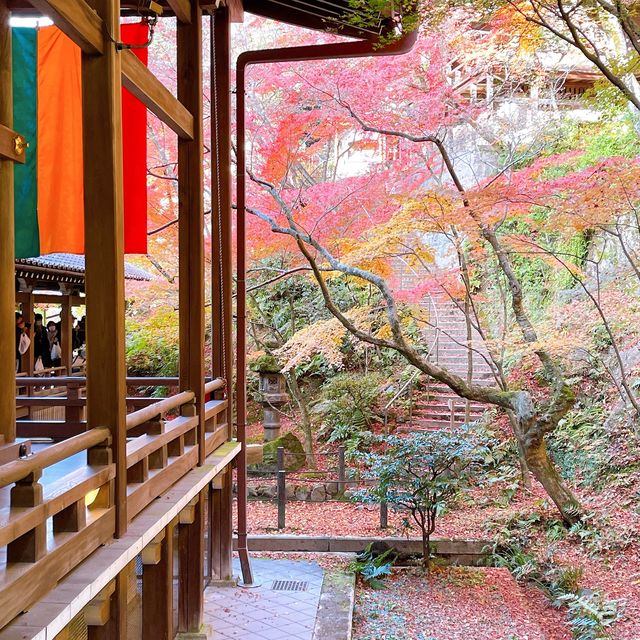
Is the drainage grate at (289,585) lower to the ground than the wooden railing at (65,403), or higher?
lower

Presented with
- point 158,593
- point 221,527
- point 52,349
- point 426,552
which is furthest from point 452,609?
point 52,349

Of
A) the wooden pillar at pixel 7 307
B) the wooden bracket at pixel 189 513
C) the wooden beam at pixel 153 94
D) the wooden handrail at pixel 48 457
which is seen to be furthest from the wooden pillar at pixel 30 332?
the wooden handrail at pixel 48 457

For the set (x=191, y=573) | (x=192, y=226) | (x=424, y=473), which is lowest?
(x=191, y=573)

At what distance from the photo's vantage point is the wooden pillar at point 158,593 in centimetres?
470

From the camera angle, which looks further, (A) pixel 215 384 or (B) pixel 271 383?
(B) pixel 271 383

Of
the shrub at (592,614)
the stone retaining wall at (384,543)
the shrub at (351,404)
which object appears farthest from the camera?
the shrub at (351,404)

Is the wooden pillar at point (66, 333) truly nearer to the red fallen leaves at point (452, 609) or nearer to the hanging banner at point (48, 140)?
the hanging banner at point (48, 140)

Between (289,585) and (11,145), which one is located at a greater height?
(11,145)

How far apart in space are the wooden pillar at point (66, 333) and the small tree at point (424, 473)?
5.57 metres

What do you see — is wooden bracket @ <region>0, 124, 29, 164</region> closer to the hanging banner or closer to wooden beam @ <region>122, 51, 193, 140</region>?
the hanging banner

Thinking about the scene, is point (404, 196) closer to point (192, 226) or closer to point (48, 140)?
point (192, 226)

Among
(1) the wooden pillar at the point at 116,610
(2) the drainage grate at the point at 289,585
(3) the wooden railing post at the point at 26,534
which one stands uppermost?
(3) the wooden railing post at the point at 26,534

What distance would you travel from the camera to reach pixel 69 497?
9.87ft

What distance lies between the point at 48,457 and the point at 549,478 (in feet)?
28.7
